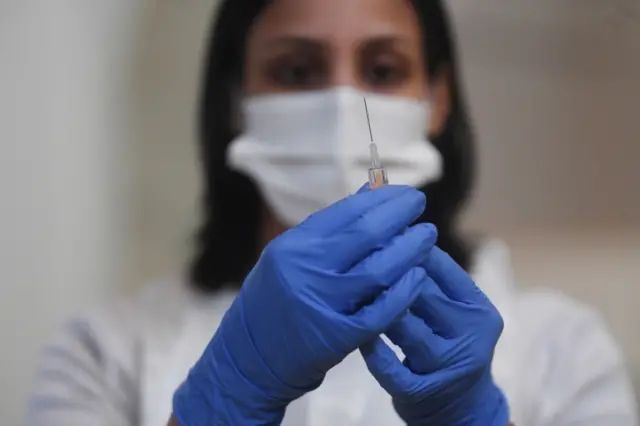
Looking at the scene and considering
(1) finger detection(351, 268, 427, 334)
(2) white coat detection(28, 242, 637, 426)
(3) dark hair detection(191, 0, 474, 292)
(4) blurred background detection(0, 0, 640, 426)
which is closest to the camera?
(1) finger detection(351, 268, 427, 334)

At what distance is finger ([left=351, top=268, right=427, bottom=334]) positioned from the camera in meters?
0.48

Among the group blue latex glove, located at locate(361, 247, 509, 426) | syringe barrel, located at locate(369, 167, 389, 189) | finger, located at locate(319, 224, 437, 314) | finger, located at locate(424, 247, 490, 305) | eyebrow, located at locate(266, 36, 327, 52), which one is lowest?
blue latex glove, located at locate(361, 247, 509, 426)

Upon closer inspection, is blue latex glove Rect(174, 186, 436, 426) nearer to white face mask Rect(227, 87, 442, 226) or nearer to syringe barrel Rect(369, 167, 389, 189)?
syringe barrel Rect(369, 167, 389, 189)

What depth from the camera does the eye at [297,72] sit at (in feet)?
2.46

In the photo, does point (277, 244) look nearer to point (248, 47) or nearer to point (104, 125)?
point (248, 47)

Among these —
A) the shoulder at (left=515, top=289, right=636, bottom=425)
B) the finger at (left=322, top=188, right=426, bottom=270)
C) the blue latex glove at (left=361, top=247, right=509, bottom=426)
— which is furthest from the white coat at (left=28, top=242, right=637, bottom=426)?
the finger at (left=322, top=188, right=426, bottom=270)

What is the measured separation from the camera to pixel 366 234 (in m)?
0.50

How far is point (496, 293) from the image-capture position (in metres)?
0.78

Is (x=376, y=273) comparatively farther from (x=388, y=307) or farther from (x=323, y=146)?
(x=323, y=146)

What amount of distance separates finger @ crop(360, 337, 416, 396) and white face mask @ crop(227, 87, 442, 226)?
9.6 inches

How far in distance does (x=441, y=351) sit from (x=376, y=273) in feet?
0.29

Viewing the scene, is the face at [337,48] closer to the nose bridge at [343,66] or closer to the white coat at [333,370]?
the nose bridge at [343,66]

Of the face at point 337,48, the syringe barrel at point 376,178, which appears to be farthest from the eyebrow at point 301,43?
the syringe barrel at point 376,178

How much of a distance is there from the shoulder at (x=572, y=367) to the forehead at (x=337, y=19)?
1.24ft
